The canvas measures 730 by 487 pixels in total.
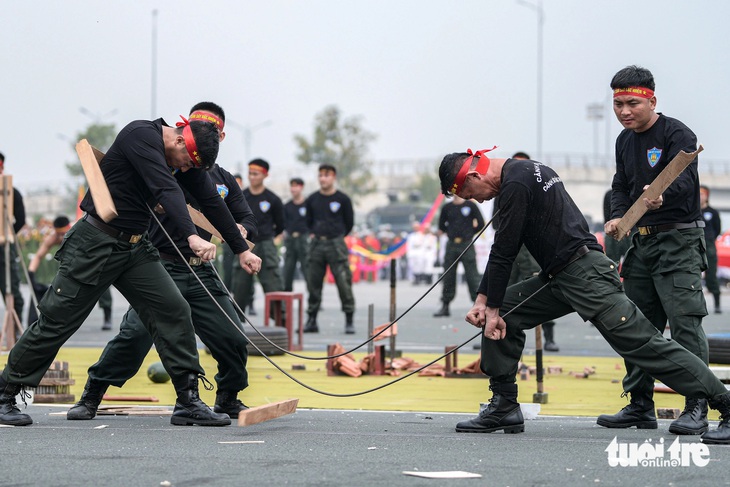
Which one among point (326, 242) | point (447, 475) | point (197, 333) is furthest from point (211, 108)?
point (326, 242)

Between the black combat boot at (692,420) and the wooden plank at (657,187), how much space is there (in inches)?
40.4

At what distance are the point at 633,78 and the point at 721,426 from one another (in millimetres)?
2028

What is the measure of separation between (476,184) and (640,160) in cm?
132

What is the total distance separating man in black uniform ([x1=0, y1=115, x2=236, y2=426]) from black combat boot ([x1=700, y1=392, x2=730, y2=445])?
2.72 metres

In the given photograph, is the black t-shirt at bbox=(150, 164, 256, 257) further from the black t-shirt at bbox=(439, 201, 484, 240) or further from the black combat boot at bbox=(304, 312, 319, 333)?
the black t-shirt at bbox=(439, 201, 484, 240)

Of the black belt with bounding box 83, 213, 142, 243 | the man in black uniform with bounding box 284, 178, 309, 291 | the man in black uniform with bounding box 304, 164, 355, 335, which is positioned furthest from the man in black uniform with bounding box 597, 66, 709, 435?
the man in black uniform with bounding box 284, 178, 309, 291

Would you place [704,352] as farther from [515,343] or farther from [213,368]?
[213,368]

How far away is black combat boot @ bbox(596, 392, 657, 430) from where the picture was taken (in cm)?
686

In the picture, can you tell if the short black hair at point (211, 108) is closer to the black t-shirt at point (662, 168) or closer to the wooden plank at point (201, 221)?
the wooden plank at point (201, 221)

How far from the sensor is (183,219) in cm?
638

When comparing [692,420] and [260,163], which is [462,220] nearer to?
[260,163]

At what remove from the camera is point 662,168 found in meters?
6.81

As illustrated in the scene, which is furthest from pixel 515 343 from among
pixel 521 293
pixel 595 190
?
pixel 595 190

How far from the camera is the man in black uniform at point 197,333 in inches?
282
